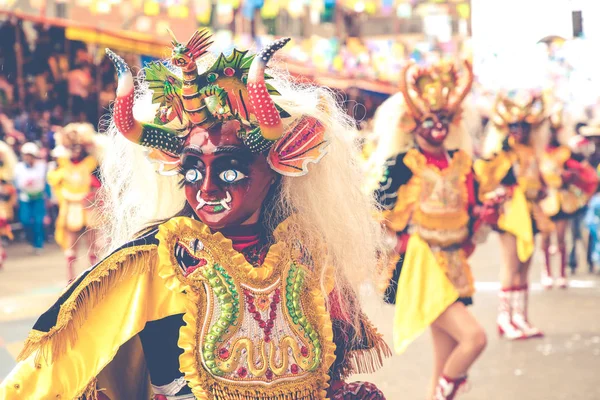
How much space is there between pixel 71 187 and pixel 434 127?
6.35 m

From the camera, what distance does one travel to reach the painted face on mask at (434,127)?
18.0 feet

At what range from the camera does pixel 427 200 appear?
5.58 metres

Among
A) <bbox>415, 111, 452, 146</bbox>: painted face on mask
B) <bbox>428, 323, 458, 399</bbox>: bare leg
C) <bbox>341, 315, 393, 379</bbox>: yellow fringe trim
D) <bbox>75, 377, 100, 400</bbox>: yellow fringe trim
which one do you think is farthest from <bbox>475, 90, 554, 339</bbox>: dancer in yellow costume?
<bbox>75, 377, 100, 400</bbox>: yellow fringe trim

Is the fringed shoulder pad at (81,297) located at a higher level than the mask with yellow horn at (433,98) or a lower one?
lower

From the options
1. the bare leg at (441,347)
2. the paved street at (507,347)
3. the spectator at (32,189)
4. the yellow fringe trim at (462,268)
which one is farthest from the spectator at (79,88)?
the bare leg at (441,347)

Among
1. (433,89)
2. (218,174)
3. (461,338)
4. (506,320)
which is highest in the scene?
(433,89)

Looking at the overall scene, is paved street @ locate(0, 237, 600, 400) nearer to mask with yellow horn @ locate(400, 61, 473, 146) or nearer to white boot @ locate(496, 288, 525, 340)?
white boot @ locate(496, 288, 525, 340)

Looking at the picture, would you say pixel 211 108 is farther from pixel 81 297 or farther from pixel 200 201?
pixel 81 297

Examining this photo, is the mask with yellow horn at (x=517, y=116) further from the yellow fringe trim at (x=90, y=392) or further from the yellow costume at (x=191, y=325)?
the yellow fringe trim at (x=90, y=392)

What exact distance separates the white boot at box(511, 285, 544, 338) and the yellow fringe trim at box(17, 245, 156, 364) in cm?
578

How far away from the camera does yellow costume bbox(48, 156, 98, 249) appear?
34.7ft

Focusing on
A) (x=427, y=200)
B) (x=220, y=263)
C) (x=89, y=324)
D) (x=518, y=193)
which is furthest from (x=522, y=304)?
(x=89, y=324)

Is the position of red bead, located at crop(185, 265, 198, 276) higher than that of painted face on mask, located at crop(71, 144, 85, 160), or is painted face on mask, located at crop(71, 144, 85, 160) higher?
red bead, located at crop(185, 265, 198, 276)

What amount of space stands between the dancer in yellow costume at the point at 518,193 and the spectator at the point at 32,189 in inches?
300
